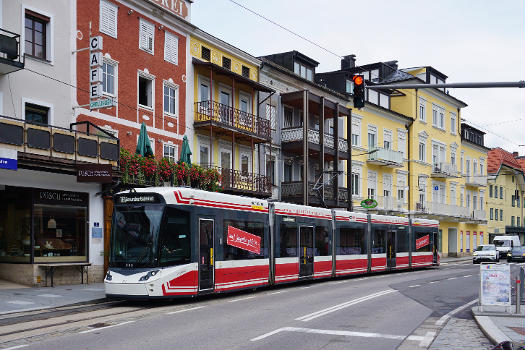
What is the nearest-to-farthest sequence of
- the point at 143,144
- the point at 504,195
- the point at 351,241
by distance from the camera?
the point at 143,144 < the point at 351,241 < the point at 504,195

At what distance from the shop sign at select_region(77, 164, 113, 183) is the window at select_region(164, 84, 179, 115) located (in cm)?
748

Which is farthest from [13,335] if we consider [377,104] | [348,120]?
[377,104]

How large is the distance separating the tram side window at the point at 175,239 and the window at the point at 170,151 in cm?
1044

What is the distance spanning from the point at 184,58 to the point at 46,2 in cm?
809

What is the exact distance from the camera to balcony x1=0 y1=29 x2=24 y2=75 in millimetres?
18000

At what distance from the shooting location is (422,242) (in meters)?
35.7

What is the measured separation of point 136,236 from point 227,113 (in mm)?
14868

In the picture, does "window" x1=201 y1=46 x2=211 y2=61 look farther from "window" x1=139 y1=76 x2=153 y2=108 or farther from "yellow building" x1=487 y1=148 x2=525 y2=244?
"yellow building" x1=487 y1=148 x2=525 y2=244

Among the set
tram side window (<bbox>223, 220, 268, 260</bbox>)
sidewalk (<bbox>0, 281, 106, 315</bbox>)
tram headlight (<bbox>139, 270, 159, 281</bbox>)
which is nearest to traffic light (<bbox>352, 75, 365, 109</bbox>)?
tram side window (<bbox>223, 220, 268, 260</bbox>)

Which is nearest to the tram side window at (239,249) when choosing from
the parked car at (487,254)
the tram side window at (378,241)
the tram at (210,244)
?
the tram at (210,244)

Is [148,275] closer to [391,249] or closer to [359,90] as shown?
[359,90]

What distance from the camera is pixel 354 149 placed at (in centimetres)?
4403

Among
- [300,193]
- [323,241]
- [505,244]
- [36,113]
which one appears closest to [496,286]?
[323,241]

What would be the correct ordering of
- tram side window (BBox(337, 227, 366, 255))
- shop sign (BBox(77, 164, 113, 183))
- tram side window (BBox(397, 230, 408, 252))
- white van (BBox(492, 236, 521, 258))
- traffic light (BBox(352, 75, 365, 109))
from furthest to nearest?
white van (BBox(492, 236, 521, 258)) < tram side window (BBox(397, 230, 408, 252)) < tram side window (BBox(337, 227, 366, 255)) < shop sign (BBox(77, 164, 113, 183)) < traffic light (BBox(352, 75, 365, 109))
